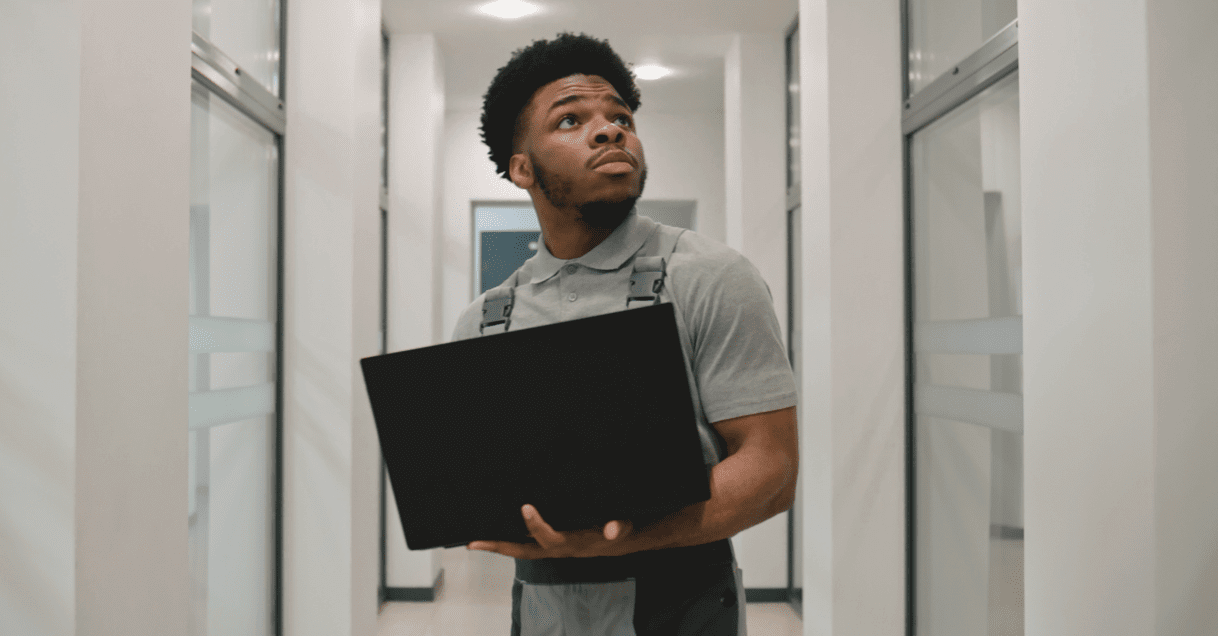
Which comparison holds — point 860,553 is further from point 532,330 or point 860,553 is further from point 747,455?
point 532,330

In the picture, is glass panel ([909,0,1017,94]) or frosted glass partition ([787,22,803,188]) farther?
frosted glass partition ([787,22,803,188])

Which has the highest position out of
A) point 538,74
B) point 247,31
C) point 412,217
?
point 247,31

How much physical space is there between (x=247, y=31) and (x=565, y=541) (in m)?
2.60

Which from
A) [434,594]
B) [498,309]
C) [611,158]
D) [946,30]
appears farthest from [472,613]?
[611,158]

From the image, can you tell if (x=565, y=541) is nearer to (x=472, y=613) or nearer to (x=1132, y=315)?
(x=1132, y=315)

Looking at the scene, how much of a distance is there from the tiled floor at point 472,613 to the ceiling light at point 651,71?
3466 mm

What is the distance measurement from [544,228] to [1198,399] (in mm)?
957

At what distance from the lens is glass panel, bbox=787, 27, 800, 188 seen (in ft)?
15.1

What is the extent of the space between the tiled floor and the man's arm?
128 inches

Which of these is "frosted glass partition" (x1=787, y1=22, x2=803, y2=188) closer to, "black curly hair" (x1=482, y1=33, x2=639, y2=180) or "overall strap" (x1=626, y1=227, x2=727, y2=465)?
"black curly hair" (x1=482, y1=33, x2=639, y2=180)

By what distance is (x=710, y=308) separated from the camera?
958 mm

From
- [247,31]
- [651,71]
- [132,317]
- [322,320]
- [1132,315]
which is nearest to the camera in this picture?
[1132,315]

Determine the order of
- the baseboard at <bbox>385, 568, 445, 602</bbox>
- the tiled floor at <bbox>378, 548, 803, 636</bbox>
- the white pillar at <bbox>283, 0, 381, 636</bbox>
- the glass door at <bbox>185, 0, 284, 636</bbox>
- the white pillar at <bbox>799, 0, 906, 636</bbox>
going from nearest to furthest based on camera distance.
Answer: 1. the glass door at <bbox>185, 0, 284, 636</bbox>
2. the white pillar at <bbox>799, 0, 906, 636</bbox>
3. the white pillar at <bbox>283, 0, 381, 636</bbox>
4. the tiled floor at <bbox>378, 548, 803, 636</bbox>
5. the baseboard at <bbox>385, 568, 445, 602</bbox>

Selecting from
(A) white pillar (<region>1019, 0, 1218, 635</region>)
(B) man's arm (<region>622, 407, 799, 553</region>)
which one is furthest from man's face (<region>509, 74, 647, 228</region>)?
(A) white pillar (<region>1019, 0, 1218, 635</region>)
